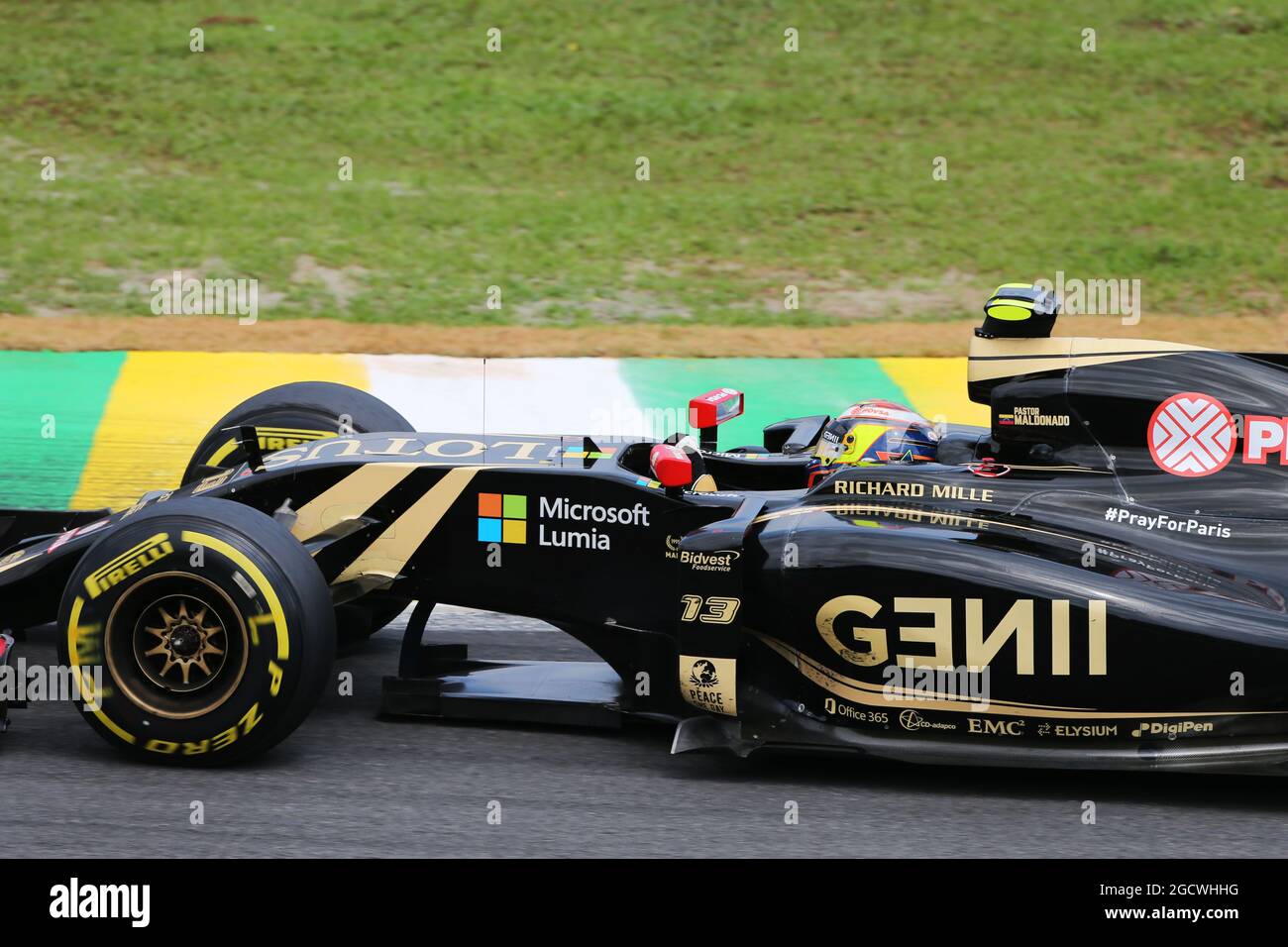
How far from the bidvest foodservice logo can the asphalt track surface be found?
2.32 ft

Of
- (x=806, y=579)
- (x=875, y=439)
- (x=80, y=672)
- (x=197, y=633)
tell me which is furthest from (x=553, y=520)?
(x=80, y=672)

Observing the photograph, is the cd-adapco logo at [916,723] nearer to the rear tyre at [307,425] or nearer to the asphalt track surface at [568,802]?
the asphalt track surface at [568,802]

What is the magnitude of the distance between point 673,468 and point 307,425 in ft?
7.28

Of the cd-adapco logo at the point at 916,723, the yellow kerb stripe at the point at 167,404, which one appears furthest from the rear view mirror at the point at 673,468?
the yellow kerb stripe at the point at 167,404

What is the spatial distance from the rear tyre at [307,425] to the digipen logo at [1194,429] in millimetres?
3177

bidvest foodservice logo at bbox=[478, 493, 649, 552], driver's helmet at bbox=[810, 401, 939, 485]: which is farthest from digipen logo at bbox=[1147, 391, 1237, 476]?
bidvest foodservice logo at bbox=[478, 493, 649, 552]

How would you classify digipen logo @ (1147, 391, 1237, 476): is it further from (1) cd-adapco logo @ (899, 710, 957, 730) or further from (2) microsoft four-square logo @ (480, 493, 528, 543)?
(2) microsoft four-square logo @ (480, 493, 528, 543)

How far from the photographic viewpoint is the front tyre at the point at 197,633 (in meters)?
5.15

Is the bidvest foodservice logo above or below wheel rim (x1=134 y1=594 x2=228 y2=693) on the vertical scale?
above

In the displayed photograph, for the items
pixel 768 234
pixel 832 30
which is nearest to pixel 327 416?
pixel 768 234

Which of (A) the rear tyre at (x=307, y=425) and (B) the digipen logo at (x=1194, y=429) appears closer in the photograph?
(B) the digipen logo at (x=1194, y=429)

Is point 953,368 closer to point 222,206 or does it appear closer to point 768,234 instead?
point 768,234

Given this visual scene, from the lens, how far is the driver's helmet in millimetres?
6223

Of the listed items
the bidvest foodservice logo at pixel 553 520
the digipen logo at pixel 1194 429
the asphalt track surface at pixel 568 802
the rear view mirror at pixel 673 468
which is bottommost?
the asphalt track surface at pixel 568 802
